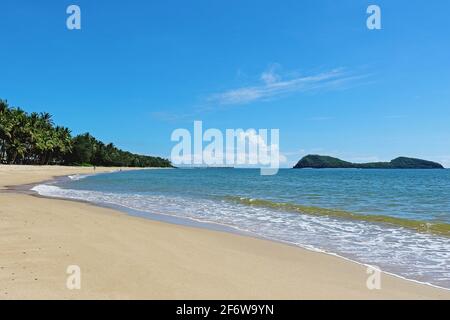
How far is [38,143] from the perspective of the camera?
86.2m

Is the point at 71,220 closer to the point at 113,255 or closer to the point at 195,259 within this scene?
the point at 113,255

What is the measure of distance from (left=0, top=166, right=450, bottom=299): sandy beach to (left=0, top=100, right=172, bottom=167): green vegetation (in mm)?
77542

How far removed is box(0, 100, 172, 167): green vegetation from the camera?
81.2 m

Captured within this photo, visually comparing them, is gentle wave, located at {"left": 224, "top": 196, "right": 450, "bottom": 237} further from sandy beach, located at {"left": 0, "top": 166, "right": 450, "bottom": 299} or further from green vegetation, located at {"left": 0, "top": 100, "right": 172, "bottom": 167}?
green vegetation, located at {"left": 0, "top": 100, "right": 172, "bottom": 167}

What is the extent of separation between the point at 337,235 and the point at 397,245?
2031mm

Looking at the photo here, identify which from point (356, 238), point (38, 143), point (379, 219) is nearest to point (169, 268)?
point (356, 238)

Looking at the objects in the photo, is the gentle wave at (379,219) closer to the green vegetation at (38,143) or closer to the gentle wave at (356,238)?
the gentle wave at (356,238)

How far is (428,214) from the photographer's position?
20203 mm

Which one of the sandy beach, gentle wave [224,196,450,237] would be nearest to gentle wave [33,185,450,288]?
gentle wave [224,196,450,237]

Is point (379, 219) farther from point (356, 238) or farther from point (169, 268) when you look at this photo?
point (169, 268)

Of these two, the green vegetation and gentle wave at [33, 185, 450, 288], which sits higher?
the green vegetation

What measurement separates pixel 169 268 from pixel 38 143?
89.0m

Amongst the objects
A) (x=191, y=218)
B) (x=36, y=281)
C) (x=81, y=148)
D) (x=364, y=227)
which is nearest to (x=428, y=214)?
(x=364, y=227)
